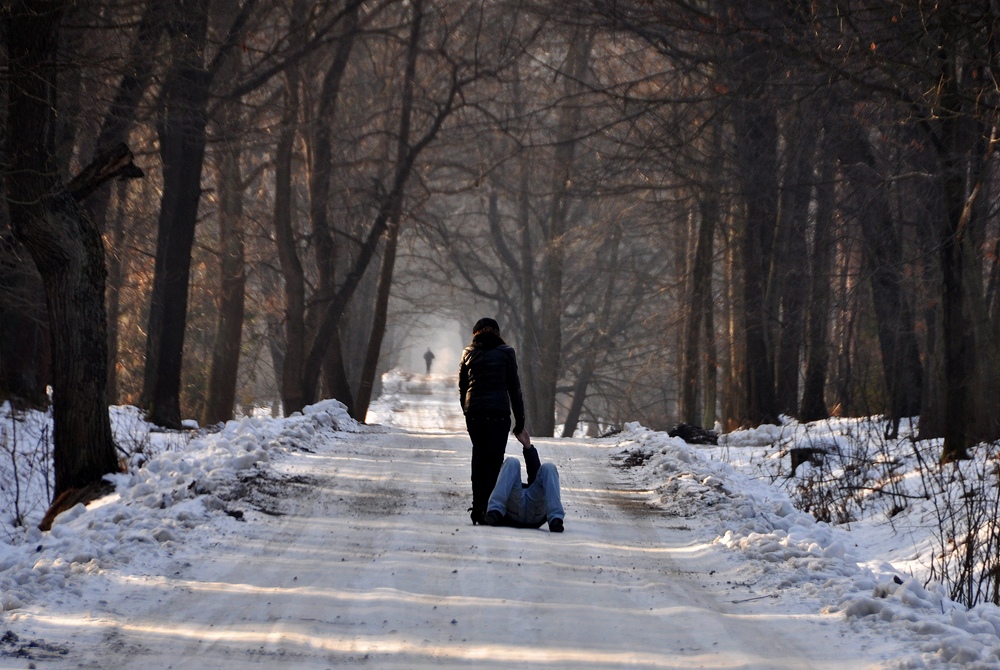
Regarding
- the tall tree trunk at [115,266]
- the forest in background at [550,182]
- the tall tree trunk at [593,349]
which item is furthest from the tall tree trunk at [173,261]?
the tall tree trunk at [593,349]

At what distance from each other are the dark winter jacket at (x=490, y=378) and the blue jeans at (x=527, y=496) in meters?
0.61

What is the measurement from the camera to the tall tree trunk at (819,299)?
18.6 metres

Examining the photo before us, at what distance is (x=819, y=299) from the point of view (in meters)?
17.7

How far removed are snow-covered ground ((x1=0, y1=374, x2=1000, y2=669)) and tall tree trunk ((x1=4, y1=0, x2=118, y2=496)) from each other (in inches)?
23.1

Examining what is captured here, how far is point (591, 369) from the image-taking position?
1517 inches

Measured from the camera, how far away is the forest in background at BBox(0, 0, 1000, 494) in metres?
10.9

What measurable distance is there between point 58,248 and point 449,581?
19.2 ft

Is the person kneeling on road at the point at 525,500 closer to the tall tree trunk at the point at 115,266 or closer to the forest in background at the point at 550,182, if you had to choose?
the forest in background at the point at 550,182

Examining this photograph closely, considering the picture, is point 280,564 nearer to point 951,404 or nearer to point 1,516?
point 1,516

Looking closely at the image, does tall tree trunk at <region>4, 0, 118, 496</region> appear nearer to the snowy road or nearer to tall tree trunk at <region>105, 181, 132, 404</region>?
the snowy road

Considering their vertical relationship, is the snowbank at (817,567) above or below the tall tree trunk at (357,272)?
below

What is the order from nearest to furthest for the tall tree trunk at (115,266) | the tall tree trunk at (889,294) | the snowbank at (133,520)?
the snowbank at (133,520), the tall tree trunk at (889,294), the tall tree trunk at (115,266)

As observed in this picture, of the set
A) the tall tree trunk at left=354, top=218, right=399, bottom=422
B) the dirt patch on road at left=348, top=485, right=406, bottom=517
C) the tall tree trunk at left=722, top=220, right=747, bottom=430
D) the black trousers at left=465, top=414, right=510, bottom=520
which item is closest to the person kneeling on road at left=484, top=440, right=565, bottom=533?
the black trousers at left=465, top=414, right=510, bottom=520

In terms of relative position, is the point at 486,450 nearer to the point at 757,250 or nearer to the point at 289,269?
the point at 757,250
